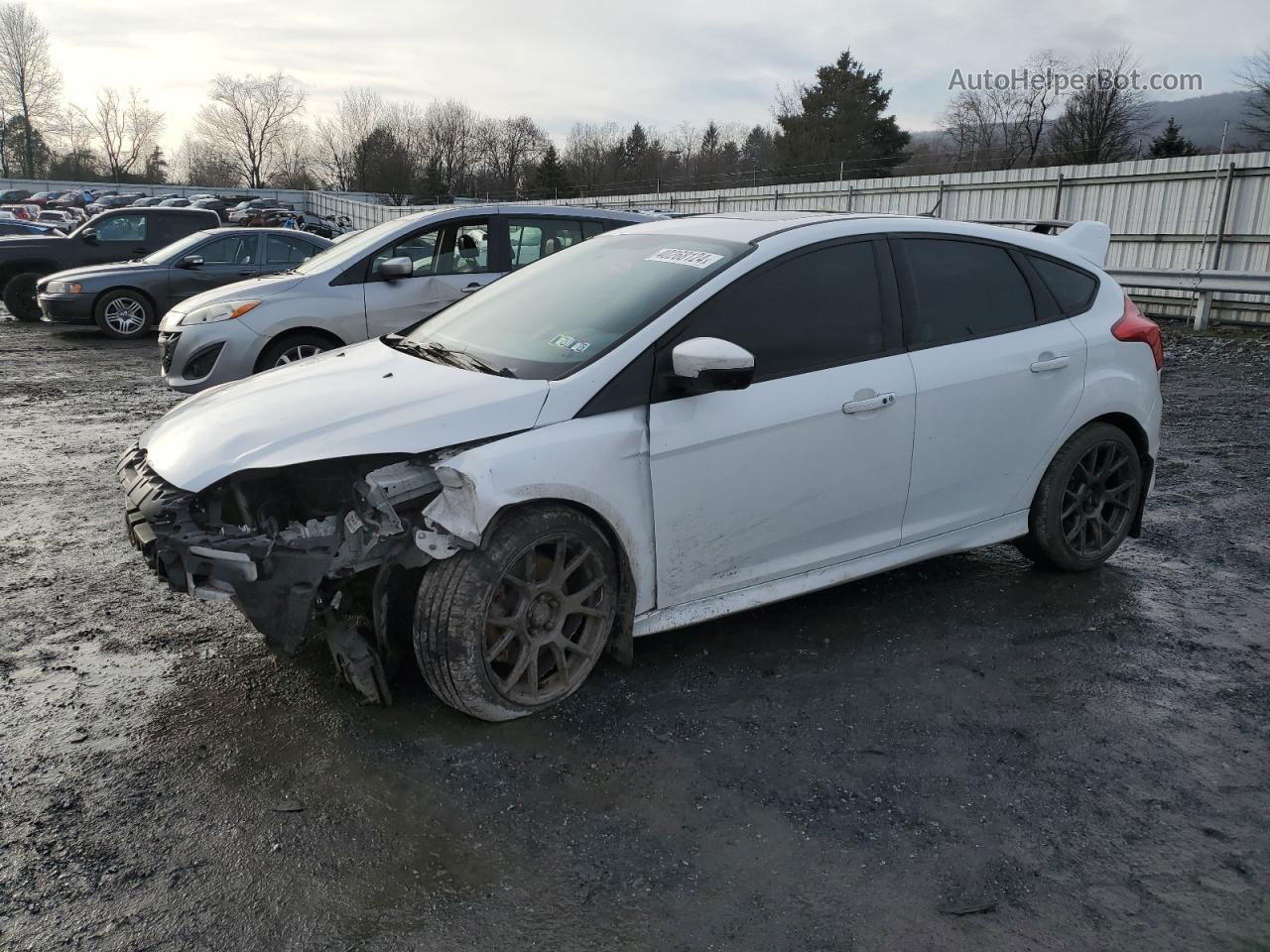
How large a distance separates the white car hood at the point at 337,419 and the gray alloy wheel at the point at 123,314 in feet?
37.6

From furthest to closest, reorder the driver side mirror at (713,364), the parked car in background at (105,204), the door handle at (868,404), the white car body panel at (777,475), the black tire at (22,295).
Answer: the parked car in background at (105,204) → the black tire at (22,295) → the door handle at (868,404) → the white car body panel at (777,475) → the driver side mirror at (713,364)

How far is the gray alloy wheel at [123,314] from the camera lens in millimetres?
13570

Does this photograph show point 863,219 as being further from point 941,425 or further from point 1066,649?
point 1066,649

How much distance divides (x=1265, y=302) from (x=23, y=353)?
1720cm

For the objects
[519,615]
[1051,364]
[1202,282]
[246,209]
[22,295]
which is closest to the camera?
[519,615]

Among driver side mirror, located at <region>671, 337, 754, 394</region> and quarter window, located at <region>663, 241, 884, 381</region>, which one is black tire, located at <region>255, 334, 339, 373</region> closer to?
quarter window, located at <region>663, 241, 884, 381</region>

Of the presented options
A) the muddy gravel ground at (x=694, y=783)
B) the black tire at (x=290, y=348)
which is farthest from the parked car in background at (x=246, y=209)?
the muddy gravel ground at (x=694, y=783)

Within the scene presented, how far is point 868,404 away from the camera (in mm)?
3811

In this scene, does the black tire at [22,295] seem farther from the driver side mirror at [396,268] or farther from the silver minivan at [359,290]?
the driver side mirror at [396,268]

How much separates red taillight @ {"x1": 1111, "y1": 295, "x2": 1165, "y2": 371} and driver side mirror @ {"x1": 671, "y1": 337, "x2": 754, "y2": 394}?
7.58 feet

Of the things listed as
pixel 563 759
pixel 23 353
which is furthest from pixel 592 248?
pixel 23 353

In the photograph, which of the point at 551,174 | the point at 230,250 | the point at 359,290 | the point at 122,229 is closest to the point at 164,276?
the point at 230,250

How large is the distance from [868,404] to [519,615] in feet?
5.31

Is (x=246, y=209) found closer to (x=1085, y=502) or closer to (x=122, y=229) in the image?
(x=122, y=229)
